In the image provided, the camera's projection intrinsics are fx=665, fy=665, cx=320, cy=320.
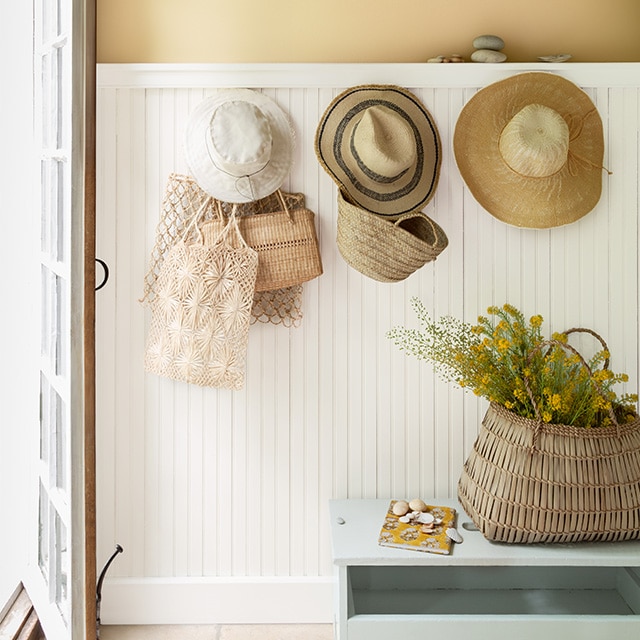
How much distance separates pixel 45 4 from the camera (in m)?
1.68

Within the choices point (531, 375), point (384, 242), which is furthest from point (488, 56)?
point (531, 375)

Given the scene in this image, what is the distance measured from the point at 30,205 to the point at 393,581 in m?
1.47

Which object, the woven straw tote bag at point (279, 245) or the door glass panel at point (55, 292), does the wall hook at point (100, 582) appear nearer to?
the door glass panel at point (55, 292)

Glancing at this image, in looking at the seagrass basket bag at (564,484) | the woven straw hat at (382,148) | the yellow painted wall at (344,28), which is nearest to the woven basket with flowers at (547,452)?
the seagrass basket bag at (564,484)

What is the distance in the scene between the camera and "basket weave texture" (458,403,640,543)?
5.31ft

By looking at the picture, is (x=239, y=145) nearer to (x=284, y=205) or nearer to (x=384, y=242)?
(x=284, y=205)

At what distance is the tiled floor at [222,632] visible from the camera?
6.33 feet

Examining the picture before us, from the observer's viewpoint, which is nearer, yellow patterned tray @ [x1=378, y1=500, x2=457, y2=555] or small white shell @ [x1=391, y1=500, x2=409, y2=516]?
yellow patterned tray @ [x1=378, y1=500, x2=457, y2=555]

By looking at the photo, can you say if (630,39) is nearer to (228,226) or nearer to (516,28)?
(516,28)

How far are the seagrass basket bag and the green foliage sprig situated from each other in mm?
50

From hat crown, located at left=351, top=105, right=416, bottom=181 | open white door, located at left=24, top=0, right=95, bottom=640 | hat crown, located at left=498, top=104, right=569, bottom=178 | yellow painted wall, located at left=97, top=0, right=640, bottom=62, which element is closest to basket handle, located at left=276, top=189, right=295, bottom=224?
hat crown, located at left=351, top=105, right=416, bottom=181

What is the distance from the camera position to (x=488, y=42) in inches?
74.6

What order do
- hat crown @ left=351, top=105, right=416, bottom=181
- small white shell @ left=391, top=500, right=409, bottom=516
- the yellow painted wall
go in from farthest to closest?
the yellow painted wall → small white shell @ left=391, top=500, right=409, bottom=516 → hat crown @ left=351, top=105, right=416, bottom=181

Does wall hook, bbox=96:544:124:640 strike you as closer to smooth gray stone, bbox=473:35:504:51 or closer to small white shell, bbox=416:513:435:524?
small white shell, bbox=416:513:435:524
